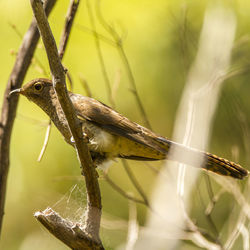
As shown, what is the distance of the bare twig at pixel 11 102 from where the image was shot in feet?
14.6

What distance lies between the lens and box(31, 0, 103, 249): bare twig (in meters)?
3.10

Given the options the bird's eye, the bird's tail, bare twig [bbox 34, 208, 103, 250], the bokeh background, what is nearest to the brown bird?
the bird's eye

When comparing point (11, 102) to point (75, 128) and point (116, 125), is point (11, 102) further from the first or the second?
point (75, 128)

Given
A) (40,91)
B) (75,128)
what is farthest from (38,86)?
(75,128)

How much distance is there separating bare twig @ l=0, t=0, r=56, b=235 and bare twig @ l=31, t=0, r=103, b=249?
116cm

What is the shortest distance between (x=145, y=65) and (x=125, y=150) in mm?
3086

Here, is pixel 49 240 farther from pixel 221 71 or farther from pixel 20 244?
pixel 221 71

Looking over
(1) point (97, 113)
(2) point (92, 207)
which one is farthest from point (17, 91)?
(2) point (92, 207)

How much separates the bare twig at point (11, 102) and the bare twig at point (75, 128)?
116 centimetres

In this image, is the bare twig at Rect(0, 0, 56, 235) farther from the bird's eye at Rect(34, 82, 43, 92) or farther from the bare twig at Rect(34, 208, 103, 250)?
the bare twig at Rect(34, 208, 103, 250)

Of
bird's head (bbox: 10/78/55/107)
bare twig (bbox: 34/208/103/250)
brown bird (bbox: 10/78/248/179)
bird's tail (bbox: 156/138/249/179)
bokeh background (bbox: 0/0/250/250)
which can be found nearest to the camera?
bare twig (bbox: 34/208/103/250)

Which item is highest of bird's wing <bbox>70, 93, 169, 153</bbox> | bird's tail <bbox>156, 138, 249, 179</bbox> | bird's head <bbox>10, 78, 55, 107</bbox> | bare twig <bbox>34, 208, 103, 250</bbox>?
bird's head <bbox>10, 78, 55, 107</bbox>

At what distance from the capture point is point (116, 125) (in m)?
4.48

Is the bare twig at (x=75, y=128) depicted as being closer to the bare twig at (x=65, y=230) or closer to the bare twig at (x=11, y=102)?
the bare twig at (x=65, y=230)
